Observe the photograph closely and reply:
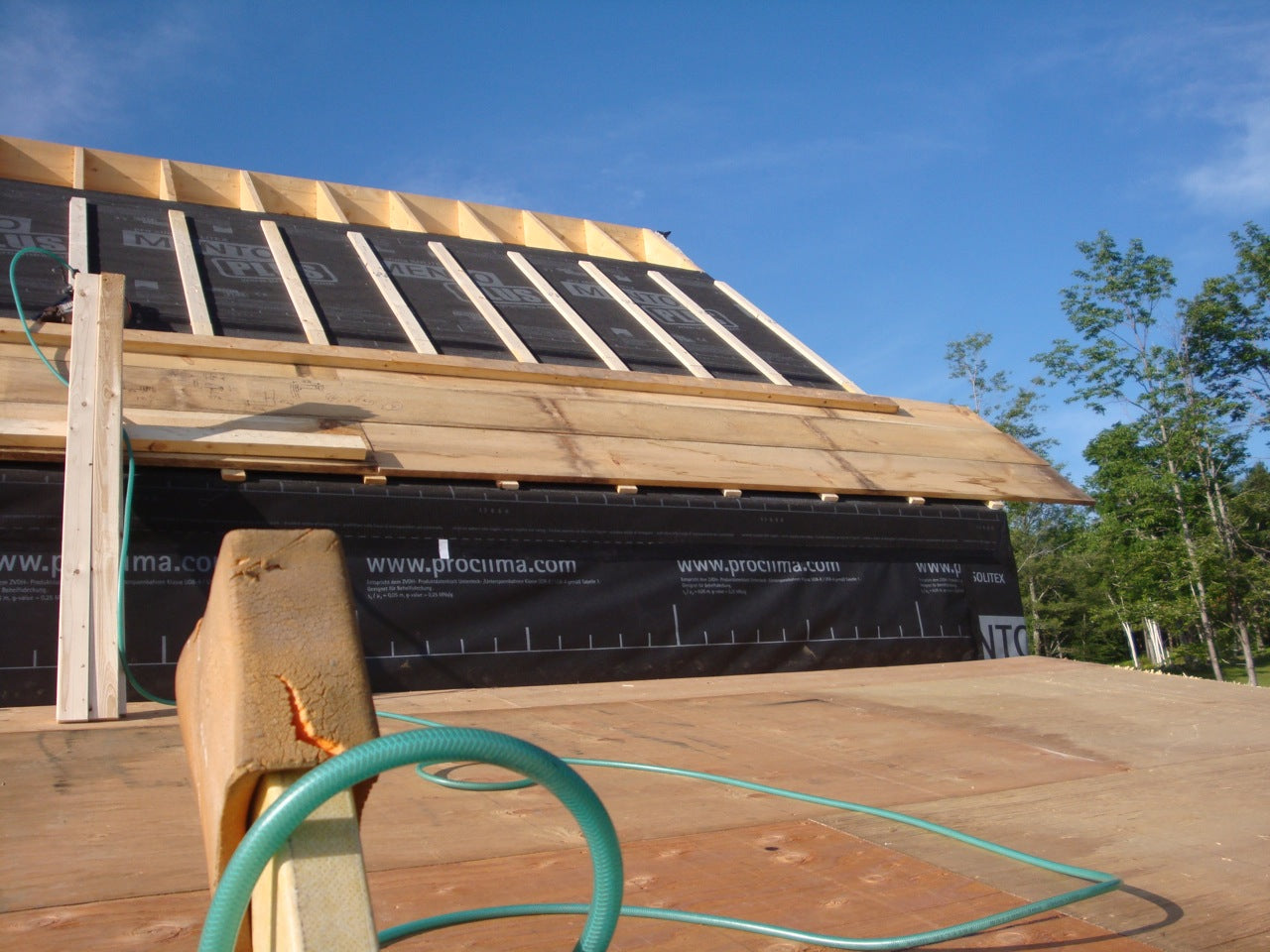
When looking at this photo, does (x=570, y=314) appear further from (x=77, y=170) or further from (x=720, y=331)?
(x=77, y=170)

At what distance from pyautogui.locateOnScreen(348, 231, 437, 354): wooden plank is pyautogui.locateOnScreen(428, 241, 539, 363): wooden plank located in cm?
47

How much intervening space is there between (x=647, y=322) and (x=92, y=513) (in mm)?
4402

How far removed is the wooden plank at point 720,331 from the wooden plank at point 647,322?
436mm

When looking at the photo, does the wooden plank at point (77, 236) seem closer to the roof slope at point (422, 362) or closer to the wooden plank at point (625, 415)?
the roof slope at point (422, 362)

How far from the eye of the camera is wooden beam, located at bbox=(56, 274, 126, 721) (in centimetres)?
300

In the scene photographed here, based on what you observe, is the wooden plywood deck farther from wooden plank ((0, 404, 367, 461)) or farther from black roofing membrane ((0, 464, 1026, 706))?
wooden plank ((0, 404, 367, 461))

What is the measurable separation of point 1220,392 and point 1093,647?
12118 mm

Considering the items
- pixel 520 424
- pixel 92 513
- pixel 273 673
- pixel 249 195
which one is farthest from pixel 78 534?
pixel 249 195

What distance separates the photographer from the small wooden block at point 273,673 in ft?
3.04

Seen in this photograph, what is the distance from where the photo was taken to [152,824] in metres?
2.02

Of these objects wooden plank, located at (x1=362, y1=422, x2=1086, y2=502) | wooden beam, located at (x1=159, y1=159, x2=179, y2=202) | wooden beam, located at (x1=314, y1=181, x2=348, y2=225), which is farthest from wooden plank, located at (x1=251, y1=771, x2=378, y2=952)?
wooden beam, located at (x1=159, y1=159, x2=179, y2=202)

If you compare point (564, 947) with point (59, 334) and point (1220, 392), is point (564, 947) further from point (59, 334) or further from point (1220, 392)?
point (1220, 392)

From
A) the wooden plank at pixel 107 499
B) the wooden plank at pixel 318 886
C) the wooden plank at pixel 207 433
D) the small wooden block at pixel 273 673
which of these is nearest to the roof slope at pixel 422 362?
the wooden plank at pixel 207 433

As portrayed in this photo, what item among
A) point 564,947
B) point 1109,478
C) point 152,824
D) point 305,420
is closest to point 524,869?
point 564,947
